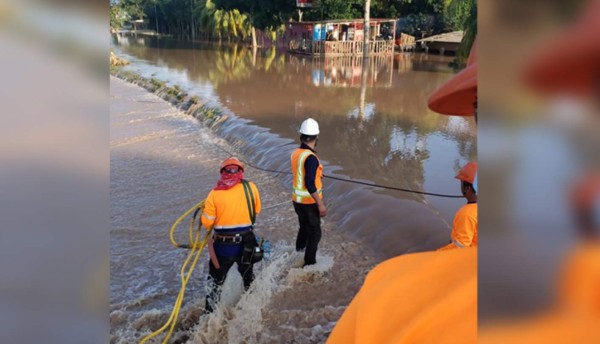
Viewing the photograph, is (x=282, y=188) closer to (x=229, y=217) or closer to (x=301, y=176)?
(x=301, y=176)

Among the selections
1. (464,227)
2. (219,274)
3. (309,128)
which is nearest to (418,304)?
(464,227)

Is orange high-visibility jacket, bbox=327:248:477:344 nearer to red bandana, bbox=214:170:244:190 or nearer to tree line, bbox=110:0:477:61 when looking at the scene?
red bandana, bbox=214:170:244:190

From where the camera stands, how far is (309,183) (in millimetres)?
5328

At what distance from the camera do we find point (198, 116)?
1705 cm

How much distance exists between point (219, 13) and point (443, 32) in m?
23.9

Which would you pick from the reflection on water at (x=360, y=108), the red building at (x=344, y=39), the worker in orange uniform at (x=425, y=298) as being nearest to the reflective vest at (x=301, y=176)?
the reflection on water at (x=360, y=108)

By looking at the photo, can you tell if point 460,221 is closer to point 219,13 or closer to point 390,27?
point 390,27

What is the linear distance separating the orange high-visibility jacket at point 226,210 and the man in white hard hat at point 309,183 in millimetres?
963

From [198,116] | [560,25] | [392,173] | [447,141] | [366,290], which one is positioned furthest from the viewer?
[198,116]

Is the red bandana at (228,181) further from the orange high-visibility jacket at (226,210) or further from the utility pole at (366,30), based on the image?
the utility pole at (366,30)

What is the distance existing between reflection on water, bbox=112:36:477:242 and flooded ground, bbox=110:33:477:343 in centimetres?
6

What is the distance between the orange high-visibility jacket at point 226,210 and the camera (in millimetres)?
4453

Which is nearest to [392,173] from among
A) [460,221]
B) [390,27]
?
[460,221]

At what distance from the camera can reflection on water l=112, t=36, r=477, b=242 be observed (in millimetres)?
9945
